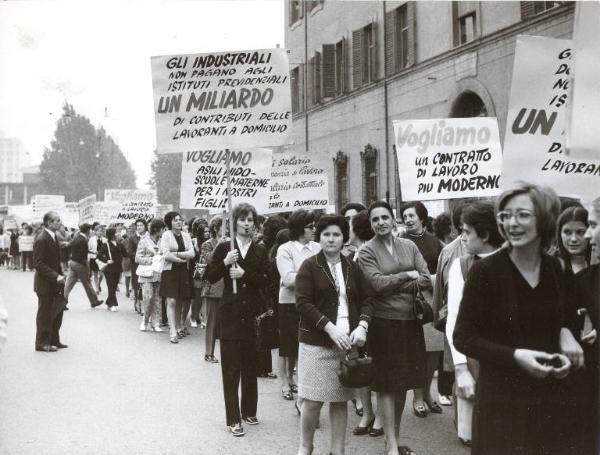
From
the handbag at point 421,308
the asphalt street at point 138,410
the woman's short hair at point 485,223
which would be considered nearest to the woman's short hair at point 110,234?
the asphalt street at point 138,410

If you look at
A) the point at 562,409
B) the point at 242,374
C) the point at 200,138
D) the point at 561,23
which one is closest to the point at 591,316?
the point at 562,409

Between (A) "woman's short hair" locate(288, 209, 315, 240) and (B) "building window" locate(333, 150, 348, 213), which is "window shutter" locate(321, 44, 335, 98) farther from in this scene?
(A) "woman's short hair" locate(288, 209, 315, 240)

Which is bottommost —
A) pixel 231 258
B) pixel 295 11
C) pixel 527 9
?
pixel 231 258

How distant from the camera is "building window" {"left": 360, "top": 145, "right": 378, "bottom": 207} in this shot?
89.1 feet

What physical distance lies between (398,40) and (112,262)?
44.8 feet

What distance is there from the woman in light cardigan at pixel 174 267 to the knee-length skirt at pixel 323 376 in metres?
6.79

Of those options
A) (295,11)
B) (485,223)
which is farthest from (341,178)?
(485,223)

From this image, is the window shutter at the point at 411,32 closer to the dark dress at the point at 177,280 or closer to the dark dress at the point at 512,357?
the dark dress at the point at 177,280

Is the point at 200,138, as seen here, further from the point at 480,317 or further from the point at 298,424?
the point at 480,317

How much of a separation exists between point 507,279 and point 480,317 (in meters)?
0.20

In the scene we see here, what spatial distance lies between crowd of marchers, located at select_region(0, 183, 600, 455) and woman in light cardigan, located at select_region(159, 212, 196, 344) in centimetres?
129

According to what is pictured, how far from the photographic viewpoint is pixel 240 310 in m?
6.41

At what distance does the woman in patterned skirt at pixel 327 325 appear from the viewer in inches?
198

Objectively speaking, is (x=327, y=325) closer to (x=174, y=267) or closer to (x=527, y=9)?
(x=174, y=267)
